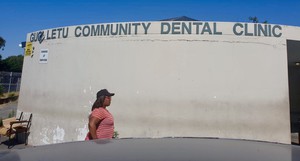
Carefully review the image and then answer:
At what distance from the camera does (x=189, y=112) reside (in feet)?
22.2

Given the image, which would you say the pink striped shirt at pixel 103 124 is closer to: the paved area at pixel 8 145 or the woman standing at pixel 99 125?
the woman standing at pixel 99 125

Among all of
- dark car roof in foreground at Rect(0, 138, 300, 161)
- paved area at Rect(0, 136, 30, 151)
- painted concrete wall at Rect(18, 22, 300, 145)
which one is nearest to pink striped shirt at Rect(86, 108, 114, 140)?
dark car roof in foreground at Rect(0, 138, 300, 161)

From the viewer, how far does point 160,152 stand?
1.88 m

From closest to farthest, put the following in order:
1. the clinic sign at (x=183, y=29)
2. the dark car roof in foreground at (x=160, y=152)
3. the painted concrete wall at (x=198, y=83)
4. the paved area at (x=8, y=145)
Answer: the dark car roof in foreground at (x=160, y=152) < the painted concrete wall at (x=198, y=83) < the clinic sign at (x=183, y=29) < the paved area at (x=8, y=145)

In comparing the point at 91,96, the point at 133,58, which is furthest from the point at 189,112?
the point at 91,96

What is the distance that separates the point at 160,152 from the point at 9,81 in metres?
26.9

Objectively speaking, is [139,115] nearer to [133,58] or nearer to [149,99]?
[149,99]

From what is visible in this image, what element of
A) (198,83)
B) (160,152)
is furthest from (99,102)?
(198,83)

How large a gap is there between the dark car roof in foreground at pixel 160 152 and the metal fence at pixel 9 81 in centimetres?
2498

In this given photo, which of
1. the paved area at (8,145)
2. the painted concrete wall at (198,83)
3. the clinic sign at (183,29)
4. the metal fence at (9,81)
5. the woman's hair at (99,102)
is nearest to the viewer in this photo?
the woman's hair at (99,102)

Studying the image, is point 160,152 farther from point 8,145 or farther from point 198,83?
point 8,145

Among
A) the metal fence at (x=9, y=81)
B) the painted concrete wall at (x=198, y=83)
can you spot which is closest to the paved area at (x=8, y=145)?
the painted concrete wall at (x=198, y=83)

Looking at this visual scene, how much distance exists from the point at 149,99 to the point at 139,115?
42 centimetres

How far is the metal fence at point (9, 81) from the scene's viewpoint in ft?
82.8
